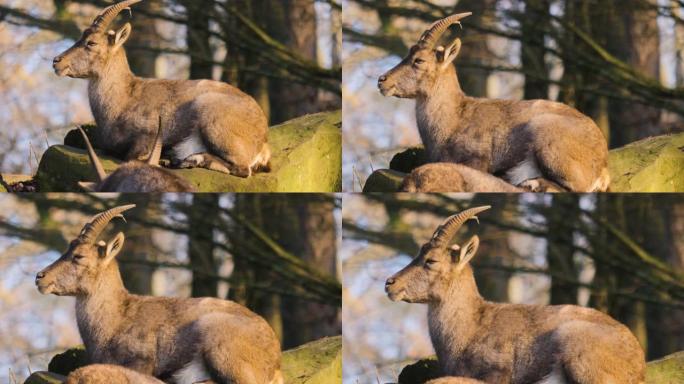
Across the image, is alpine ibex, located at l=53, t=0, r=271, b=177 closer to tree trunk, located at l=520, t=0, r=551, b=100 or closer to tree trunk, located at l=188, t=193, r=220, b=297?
tree trunk, located at l=188, t=193, r=220, b=297

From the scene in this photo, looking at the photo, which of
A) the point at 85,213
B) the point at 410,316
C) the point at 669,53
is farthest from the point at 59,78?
the point at 669,53

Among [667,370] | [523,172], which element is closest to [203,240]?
[523,172]

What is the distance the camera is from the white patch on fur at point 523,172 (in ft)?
63.5

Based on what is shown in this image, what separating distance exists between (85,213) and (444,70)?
4055mm

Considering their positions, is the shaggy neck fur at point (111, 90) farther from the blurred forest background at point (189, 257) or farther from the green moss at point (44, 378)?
the green moss at point (44, 378)

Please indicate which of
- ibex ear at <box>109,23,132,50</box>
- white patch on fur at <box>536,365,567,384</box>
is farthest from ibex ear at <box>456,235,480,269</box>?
ibex ear at <box>109,23,132,50</box>

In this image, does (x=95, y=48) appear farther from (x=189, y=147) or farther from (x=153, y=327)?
(x=153, y=327)

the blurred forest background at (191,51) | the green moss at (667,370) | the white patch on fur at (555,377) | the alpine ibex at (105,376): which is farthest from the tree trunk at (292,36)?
the green moss at (667,370)

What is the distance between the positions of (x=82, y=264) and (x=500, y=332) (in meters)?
4.22

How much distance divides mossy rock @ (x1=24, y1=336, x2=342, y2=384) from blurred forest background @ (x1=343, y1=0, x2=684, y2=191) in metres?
1.85

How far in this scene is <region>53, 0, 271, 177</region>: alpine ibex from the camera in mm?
19734

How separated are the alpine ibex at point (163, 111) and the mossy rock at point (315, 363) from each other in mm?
1944

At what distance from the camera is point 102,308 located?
62.1 feet

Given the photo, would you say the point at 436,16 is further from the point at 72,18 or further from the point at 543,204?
the point at 72,18
